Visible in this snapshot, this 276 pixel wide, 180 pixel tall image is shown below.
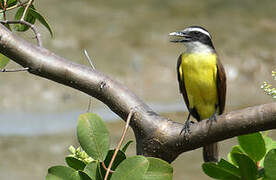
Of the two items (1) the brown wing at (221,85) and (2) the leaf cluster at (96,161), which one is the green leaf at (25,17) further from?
(1) the brown wing at (221,85)

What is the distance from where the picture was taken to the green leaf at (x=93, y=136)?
1008mm

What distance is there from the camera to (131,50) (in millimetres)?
8961

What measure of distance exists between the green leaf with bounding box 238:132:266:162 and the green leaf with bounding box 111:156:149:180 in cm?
37

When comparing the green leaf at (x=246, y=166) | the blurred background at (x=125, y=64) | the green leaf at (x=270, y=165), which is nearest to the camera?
the green leaf at (x=270, y=165)

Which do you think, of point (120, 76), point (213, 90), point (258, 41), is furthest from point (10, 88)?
point (213, 90)

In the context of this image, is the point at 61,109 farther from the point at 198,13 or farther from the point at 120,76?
the point at 198,13

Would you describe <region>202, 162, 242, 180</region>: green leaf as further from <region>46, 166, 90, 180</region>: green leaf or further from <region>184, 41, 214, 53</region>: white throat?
<region>184, 41, 214, 53</region>: white throat

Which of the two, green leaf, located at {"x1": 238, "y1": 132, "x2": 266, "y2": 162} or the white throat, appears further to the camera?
the white throat

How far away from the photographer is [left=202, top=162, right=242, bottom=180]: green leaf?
45.3 inches

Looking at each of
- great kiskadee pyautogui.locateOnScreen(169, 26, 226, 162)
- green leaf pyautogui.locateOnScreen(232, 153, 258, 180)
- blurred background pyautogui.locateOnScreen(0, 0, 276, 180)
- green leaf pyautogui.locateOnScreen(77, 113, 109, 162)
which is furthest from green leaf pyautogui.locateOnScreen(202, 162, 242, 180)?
blurred background pyautogui.locateOnScreen(0, 0, 276, 180)

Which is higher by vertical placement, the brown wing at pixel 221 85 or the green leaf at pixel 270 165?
the brown wing at pixel 221 85

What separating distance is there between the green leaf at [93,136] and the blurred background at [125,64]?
4.78m

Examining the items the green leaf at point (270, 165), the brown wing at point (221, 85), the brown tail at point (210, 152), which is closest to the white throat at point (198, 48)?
the brown wing at point (221, 85)

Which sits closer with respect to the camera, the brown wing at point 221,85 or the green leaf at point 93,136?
the green leaf at point 93,136
